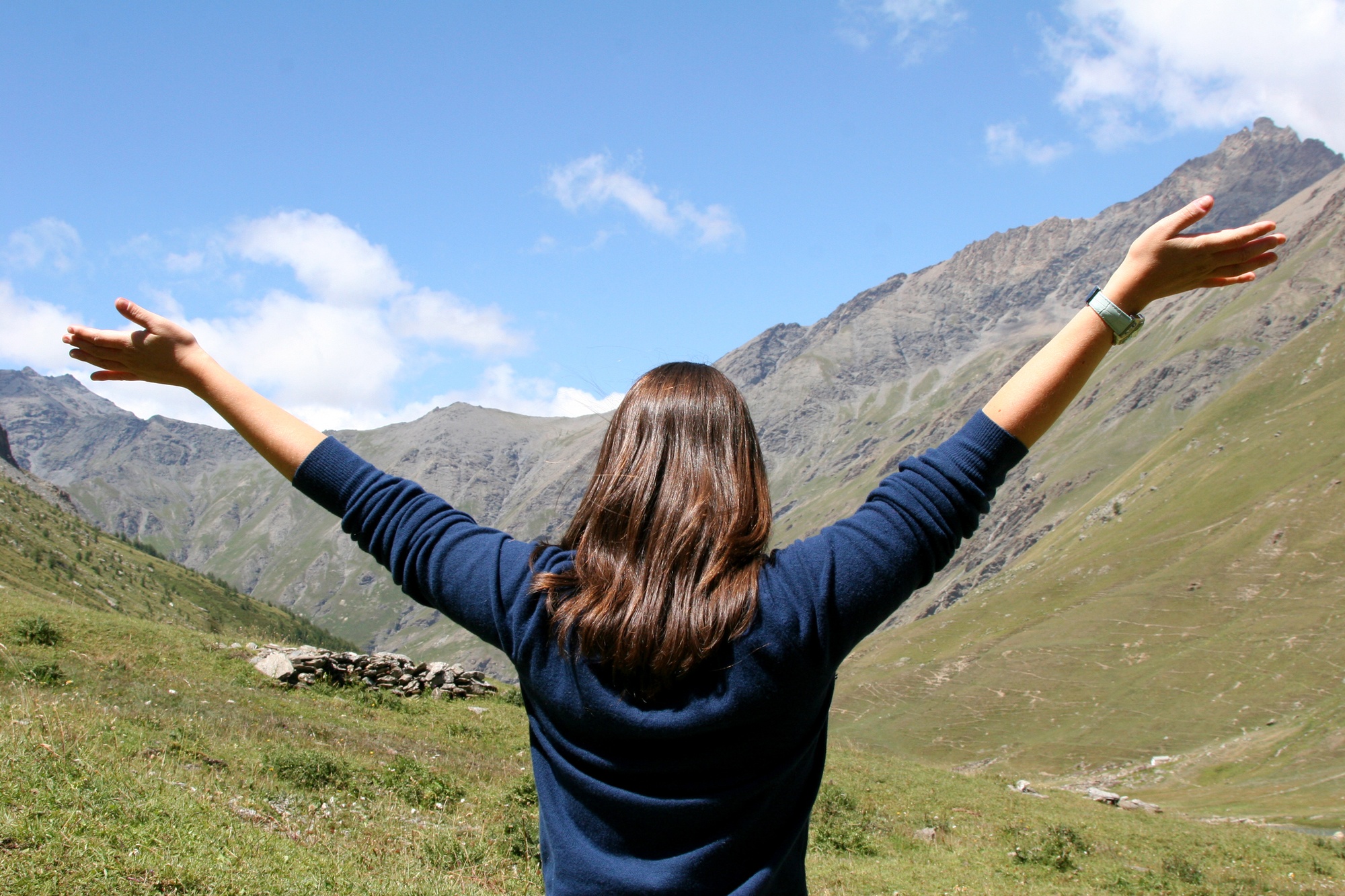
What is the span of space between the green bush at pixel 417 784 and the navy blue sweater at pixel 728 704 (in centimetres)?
1118

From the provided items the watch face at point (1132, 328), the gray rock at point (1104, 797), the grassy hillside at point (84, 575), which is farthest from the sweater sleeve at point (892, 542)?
the gray rock at point (1104, 797)

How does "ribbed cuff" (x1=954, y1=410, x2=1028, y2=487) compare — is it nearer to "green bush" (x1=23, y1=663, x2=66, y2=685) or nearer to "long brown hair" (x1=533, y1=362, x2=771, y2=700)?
"long brown hair" (x1=533, y1=362, x2=771, y2=700)

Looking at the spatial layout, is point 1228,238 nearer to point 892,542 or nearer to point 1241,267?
point 1241,267

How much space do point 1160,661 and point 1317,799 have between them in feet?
134

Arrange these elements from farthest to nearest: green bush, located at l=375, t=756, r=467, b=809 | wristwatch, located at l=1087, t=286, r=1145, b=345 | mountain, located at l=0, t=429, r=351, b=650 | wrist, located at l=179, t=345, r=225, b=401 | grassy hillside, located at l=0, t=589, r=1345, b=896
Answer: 1. mountain, located at l=0, t=429, r=351, b=650
2. green bush, located at l=375, t=756, r=467, b=809
3. grassy hillside, located at l=0, t=589, r=1345, b=896
4. wrist, located at l=179, t=345, r=225, b=401
5. wristwatch, located at l=1087, t=286, r=1145, b=345

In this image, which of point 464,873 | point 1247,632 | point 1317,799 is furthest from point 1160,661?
point 464,873

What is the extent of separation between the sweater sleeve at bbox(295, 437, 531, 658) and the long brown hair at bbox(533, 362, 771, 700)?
0.16m

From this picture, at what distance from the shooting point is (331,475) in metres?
2.70

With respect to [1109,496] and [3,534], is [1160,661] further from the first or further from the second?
[3,534]

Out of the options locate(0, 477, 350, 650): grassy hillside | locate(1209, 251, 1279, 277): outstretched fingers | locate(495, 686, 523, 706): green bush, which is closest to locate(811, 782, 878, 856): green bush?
locate(495, 686, 523, 706): green bush

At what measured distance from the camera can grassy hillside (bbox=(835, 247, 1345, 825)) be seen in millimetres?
55281

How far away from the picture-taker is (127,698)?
14094 millimetres

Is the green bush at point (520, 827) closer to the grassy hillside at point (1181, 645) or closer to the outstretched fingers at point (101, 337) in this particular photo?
the outstretched fingers at point (101, 337)

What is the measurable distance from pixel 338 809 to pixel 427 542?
10137 millimetres
